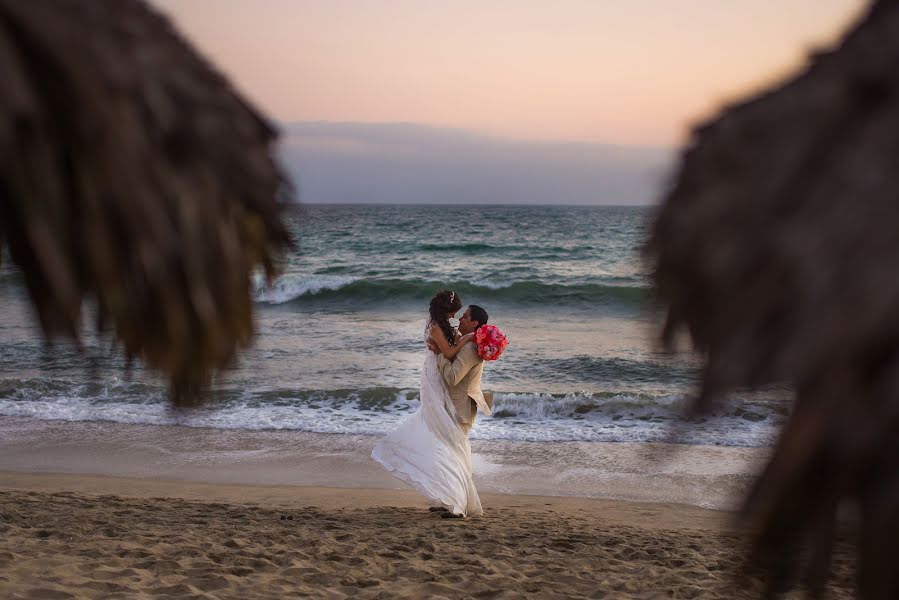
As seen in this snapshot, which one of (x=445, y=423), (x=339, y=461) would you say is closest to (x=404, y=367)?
(x=339, y=461)

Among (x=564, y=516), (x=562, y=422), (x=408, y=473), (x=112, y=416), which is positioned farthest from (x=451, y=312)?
(x=112, y=416)

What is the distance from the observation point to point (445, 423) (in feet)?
23.7

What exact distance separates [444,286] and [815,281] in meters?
24.4

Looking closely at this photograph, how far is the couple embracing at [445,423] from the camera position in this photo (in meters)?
7.08

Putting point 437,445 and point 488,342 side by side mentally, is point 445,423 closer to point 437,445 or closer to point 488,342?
point 437,445

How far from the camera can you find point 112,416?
1135 cm

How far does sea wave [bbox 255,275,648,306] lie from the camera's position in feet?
79.5

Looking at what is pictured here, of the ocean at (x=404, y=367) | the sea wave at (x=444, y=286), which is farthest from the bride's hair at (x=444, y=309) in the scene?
the sea wave at (x=444, y=286)

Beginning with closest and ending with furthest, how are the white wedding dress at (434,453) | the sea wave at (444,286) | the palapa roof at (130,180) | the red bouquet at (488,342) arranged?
the palapa roof at (130,180)
the white wedding dress at (434,453)
the red bouquet at (488,342)
the sea wave at (444,286)

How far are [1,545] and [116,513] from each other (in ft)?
4.03

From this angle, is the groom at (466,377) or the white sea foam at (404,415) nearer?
the groom at (466,377)

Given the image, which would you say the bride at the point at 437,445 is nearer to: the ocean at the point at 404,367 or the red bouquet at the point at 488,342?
the red bouquet at the point at 488,342

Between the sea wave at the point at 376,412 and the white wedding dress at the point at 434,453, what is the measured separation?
3421mm

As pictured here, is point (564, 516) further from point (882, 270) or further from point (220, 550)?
point (882, 270)
